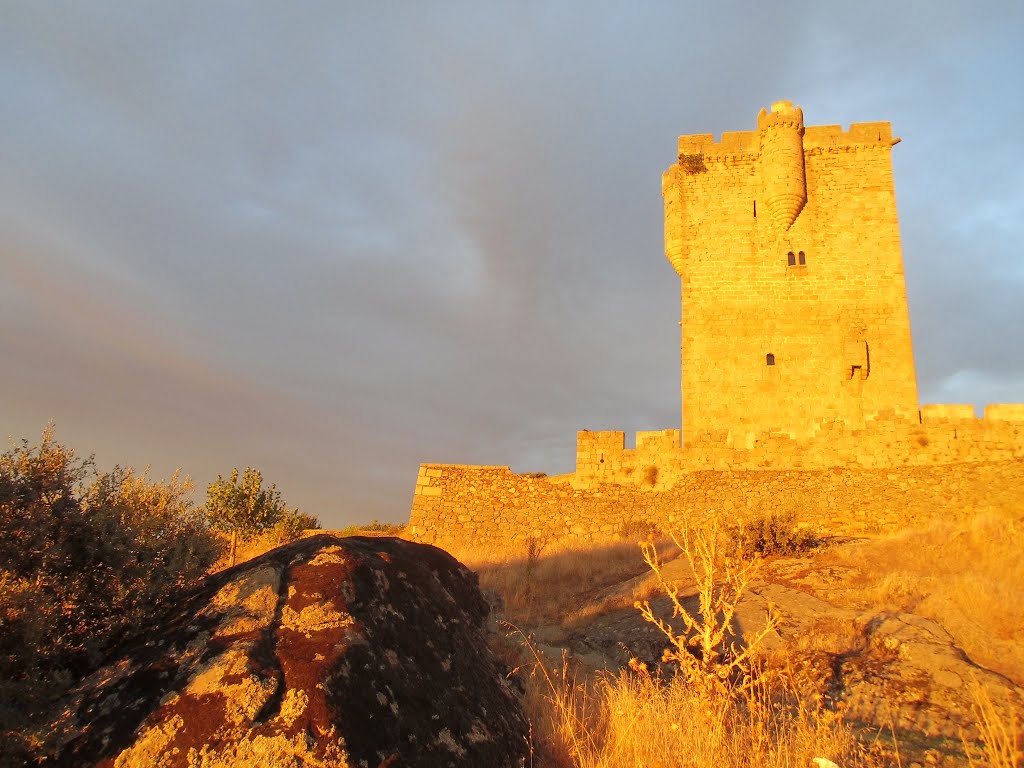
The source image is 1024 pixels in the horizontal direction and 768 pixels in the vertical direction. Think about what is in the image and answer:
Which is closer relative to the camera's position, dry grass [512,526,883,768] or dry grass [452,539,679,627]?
dry grass [512,526,883,768]

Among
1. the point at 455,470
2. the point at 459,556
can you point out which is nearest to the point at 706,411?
the point at 455,470

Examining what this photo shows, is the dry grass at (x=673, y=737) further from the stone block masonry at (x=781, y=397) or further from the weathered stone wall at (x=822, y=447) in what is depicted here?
the weathered stone wall at (x=822, y=447)

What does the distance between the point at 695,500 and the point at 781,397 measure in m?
6.15

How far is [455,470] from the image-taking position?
19.0 meters

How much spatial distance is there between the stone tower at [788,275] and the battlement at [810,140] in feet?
0.12

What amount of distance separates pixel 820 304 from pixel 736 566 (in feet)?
49.4

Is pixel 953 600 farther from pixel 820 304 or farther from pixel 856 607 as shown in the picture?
pixel 820 304

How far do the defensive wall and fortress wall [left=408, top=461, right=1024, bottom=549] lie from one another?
0.03m

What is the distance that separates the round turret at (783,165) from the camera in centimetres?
2175

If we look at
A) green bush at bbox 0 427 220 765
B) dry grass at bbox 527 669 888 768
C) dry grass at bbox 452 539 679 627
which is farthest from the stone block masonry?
green bush at bbox 0 427 220 765

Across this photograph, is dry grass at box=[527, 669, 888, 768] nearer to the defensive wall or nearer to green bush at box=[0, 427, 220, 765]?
green bush at box=[0, 427, 220, 765]

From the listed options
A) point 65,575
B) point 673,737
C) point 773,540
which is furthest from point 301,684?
point 773,540

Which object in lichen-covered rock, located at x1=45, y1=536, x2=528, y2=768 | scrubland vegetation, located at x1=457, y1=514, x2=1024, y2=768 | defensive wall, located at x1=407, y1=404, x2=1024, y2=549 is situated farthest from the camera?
defensive wall, located at x1=407, y1=404, x2=1024, y2=549

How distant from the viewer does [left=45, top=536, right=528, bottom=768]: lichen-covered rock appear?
2.57 metres
